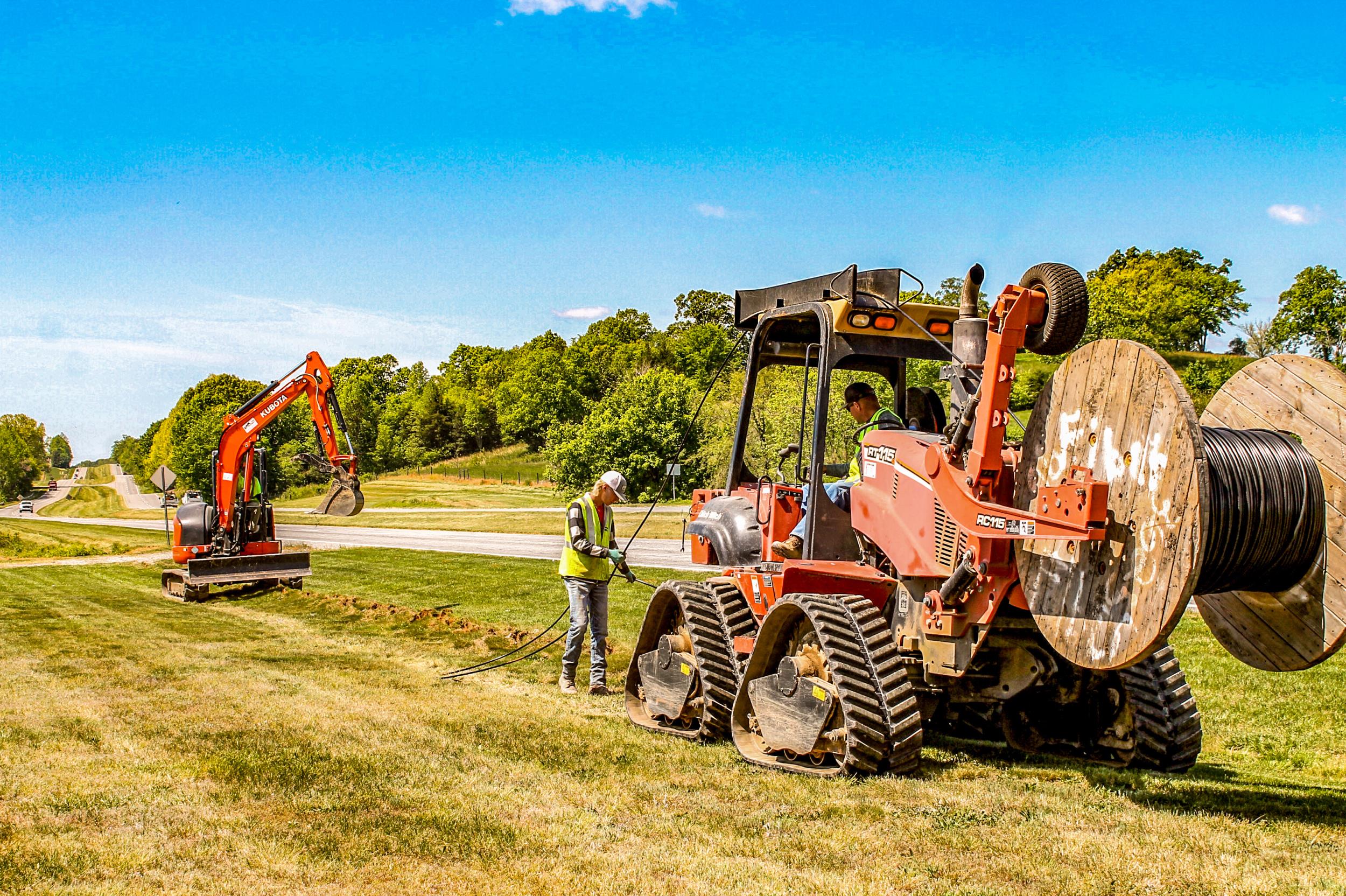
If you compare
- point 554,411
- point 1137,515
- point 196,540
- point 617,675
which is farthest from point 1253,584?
point 554,411

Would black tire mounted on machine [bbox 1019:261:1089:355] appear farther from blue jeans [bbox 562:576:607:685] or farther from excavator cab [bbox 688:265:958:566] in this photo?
blue jeans [bbox 562:576:607:685]

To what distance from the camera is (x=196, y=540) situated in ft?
71.3

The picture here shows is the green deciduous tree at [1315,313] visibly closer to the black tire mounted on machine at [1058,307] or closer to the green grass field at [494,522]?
the green grass field at [494,522]

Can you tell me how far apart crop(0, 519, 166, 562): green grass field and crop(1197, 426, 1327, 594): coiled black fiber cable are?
36364mm

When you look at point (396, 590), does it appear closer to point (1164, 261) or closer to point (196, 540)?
point (196, 540)

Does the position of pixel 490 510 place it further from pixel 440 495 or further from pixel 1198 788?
pixel 1198 788

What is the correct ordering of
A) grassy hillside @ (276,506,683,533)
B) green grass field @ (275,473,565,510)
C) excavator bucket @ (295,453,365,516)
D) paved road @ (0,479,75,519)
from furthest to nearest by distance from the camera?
paved road @ (0,479,75,519) → green grass field @ (275,473,565,510) → grassy hillside @ (276,506,683,533) → excavator bucket @ (295,453,365,516)

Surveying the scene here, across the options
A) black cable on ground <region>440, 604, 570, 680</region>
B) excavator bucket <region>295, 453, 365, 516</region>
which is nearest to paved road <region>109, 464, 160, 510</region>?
excavator bucket <region>295, 453, 365, 516</region>

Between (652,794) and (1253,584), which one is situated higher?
(1253,584)

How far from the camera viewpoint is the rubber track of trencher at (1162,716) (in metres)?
7.13

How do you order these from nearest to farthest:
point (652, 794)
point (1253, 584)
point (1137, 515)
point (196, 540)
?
1. point (1137, 515)
2. point (1253, 584)
3. point (652, 794)
4. point (196, 540)

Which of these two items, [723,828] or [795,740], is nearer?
[723,828]

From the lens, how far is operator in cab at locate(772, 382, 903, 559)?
7.47m

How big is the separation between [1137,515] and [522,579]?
1817 centimetres
